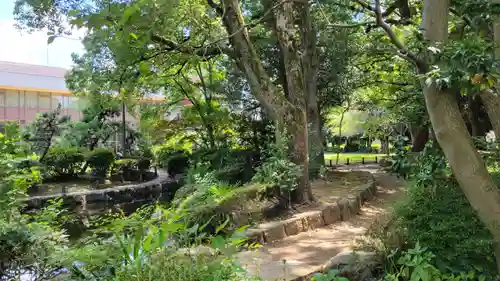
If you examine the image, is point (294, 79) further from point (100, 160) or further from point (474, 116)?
point (100, 160)

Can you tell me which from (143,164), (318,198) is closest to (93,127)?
(143,164)

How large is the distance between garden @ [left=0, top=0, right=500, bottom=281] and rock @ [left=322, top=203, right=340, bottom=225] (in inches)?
1.7

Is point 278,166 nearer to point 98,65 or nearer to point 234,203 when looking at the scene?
point 234,203

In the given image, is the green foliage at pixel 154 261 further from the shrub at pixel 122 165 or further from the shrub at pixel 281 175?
the shrub at pixel 122 165

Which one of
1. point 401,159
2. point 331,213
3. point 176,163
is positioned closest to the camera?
point 401,159

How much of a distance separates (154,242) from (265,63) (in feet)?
35.2

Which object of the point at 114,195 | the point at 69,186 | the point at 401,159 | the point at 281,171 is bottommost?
the point at 114,195

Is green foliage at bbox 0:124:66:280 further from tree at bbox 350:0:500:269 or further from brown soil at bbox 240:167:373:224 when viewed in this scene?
brown soil at bbox 240:167:373:224

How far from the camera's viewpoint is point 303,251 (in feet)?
18.1

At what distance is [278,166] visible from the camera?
6.98m

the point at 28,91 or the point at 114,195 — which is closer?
the point at 114,195

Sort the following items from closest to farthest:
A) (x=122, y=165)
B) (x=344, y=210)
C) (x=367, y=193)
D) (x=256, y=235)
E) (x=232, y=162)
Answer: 1. (x=256, y=235)
2. (x=344, y=210)
3. (x=367, y=193)
4. (x=232, y=162)
5. (x=122, y=165)

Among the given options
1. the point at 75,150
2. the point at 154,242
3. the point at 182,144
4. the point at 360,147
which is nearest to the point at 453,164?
the point at 154,242

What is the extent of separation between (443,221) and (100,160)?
15518mm
